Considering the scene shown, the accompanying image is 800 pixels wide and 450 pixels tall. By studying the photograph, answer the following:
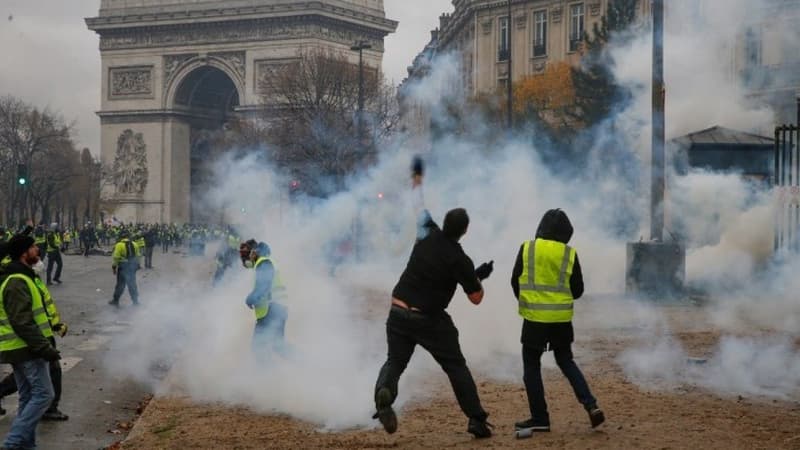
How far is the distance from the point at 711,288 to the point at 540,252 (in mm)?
14362

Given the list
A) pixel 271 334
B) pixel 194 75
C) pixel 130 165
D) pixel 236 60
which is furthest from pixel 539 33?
pixel 271 334

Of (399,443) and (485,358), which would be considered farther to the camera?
(485,358)

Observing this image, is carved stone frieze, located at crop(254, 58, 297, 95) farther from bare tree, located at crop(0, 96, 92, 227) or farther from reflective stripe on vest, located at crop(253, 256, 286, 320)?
reflective stripe on vest, located at crop(253, 256, 286, 320)

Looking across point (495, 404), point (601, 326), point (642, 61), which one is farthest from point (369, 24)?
point (495, 404)

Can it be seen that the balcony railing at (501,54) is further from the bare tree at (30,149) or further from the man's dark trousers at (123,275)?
the man's dark trousers at (123,275)

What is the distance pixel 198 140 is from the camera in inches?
3155

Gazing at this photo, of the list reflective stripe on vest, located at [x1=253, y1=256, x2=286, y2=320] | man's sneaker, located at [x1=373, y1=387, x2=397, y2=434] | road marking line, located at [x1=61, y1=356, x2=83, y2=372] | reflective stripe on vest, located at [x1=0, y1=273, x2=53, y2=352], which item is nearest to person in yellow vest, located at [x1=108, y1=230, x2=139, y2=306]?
road marking line, located at [x1=61, y1=356, x2=83, y2=372]

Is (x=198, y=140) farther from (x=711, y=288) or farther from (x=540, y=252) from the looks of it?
(x=540, y=252)

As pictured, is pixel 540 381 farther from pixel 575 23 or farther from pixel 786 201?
pixel 575 23

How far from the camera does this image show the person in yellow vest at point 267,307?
1087 cm

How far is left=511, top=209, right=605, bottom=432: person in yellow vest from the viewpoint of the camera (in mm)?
8062

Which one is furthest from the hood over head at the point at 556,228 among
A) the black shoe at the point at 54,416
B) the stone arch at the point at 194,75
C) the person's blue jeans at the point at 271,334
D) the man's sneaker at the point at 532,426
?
the stone arch at the point at 194,75

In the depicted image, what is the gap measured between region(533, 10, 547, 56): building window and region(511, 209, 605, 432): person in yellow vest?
45.5m

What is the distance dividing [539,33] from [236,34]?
28.5 m
